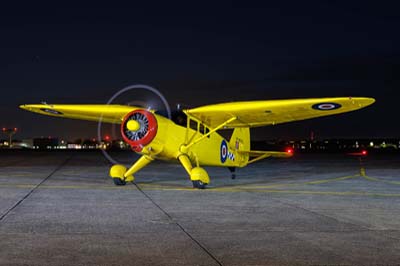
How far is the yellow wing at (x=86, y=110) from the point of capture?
1596cm

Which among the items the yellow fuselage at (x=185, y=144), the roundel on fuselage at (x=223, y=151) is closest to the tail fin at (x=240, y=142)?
the yellow fuselage at (x=185, y=144)

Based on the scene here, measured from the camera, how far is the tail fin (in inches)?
744

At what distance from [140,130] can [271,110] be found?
409 centimetres

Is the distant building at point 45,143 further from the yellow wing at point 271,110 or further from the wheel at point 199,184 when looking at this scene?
the wheel at point 199,184

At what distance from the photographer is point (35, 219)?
307 inches

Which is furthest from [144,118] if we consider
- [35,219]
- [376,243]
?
[376,243]

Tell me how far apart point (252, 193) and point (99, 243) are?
23.7ft

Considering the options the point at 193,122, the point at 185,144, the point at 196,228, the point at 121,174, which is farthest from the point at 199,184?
the point at 196,228

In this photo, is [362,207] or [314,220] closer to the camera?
[314,220]

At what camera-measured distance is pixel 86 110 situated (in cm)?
1630

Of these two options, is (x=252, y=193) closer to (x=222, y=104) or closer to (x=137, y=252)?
(x=222, y=104)

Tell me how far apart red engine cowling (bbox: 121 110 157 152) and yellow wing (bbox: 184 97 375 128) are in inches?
82.2

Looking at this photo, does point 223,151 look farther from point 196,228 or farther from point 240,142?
point 196,228

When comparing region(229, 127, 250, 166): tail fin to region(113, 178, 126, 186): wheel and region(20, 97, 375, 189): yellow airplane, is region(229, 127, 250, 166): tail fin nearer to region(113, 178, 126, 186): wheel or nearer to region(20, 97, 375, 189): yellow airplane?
region(20, 97, 375, 189): yellow airplane
